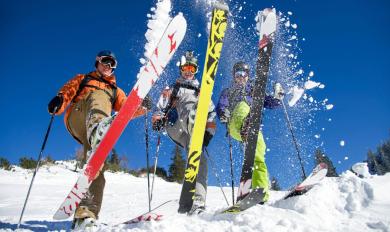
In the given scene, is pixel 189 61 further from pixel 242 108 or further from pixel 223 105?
pixel 242 108

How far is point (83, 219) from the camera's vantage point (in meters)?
3.40

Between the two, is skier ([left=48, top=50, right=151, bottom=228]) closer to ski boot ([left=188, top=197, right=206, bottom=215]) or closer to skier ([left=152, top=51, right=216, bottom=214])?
skier ([left=152, top=51, right=216, bottom=214])

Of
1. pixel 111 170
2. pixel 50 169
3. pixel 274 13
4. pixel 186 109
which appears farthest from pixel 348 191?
pixel 111 170

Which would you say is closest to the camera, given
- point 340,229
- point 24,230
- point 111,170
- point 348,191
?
point 340,229

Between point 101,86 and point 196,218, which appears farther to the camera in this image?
point 101,86

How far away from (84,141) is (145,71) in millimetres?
1169

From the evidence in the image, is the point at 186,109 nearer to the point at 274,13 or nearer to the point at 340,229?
the point at 274,13

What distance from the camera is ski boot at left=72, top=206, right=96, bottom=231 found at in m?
3.28

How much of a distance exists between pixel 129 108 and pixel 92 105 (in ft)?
1.65

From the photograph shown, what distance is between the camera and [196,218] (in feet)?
9.66

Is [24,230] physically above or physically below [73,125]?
below

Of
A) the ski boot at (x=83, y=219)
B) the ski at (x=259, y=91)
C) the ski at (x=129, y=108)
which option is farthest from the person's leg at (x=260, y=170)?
the ski boot at (x=83, y=219)

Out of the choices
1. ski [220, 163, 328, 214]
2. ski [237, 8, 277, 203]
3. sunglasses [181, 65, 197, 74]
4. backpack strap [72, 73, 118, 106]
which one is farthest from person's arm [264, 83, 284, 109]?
backpack strap [72, 73, 118, 106]

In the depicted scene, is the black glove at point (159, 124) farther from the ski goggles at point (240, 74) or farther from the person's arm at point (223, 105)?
the ski goggles at point (240, 74)
